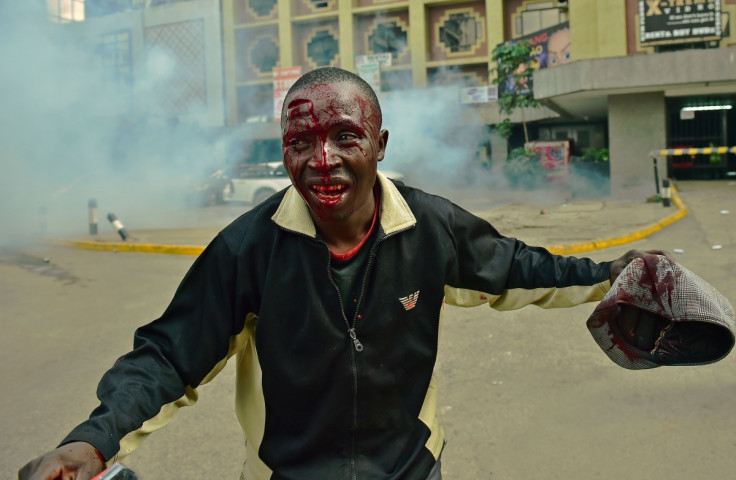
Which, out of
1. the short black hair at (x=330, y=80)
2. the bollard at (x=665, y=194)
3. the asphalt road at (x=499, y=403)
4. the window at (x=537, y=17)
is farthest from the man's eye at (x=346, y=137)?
the window at (x=537, y=17)

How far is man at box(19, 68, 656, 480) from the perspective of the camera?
1.65m

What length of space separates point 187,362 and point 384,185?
2.19 feet

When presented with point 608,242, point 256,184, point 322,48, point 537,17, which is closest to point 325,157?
point 608,242

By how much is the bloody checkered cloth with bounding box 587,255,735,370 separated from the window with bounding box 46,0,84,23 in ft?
51.8

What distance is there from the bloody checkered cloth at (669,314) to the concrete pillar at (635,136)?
15.1m

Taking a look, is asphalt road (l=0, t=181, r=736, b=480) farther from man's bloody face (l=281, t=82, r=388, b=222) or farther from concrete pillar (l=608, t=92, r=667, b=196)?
concrete pillar (l=608, t=92, r=667, b=196)

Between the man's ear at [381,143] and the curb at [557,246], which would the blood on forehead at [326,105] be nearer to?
the man's ear at [381,143]

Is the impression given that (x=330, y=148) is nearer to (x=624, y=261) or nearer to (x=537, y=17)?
→ (x=624, y=261)

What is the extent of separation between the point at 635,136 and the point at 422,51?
16144mm

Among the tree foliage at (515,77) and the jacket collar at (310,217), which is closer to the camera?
the jacket collar at (310,217)

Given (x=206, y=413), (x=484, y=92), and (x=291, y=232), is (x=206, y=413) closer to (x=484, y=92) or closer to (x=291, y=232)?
(x=291, y=232)

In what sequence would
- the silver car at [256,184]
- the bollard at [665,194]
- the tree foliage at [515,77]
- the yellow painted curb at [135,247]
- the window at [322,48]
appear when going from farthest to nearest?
the window at [322,48] → the tree foliage at [515,77] → the silver car at [256,184] → the bollard at [665,194] → the yellow painted curb at [135,247]

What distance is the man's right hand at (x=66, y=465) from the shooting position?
4.07 feet

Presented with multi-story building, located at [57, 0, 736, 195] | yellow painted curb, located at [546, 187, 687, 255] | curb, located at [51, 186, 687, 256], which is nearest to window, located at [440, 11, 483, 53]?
multi-story building, located at [57, 0, 736, 195]
